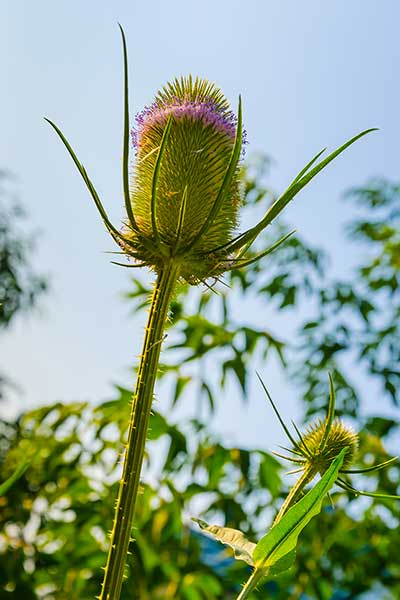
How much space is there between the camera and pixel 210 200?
695mm

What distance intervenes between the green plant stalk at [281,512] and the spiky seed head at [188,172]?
A: 198 millimetres

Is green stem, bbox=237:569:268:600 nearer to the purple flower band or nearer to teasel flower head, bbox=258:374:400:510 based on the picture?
teasel flower head, bbox=258:374:400:510

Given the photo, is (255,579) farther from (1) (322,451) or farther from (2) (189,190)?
(2) (189,190)

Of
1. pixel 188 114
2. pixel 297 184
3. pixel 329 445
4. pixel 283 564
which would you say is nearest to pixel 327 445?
pixel 329 445

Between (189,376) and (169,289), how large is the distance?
160 cm

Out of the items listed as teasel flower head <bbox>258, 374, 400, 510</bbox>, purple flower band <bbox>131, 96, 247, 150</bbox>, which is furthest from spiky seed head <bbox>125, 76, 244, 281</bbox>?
teasel flower head <bbox>258, 374, 400, 510</bbox>

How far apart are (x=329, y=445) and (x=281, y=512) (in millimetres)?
89

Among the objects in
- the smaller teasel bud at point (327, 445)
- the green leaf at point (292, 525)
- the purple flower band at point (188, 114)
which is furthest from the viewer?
the purple flower band at point (188, 114)

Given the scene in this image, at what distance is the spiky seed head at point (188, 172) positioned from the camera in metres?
0.67

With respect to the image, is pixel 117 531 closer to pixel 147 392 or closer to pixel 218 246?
pixel 147 392

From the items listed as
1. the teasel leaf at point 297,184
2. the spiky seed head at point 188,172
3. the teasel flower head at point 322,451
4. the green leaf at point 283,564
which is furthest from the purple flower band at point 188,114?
the green leaf at point 283,564

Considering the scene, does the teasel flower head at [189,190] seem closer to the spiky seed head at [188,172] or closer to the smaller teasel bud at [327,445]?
the spiky seed head at [188,172]

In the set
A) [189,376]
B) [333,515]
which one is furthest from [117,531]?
[333,515]

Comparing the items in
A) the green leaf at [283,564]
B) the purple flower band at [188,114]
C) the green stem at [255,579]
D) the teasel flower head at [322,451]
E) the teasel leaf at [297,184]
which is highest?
the purple flower band at [188,114]
